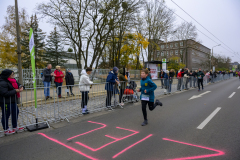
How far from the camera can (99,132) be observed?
4.38 metres

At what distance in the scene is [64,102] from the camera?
251 inches

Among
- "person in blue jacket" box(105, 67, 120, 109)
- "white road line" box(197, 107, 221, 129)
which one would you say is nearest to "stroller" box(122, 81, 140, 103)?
"person in blue jacket" box(105, 67, 120, 109)

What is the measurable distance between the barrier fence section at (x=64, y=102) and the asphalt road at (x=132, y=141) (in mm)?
736

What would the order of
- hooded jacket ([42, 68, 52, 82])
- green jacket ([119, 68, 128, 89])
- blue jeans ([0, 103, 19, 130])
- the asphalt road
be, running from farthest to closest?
hooded jacket ([42, 68, 52, 82]) < green jacket ([119, 68, 128, 89]) < blue jeans ([0, 103, 19, 130]) < the asphalt road

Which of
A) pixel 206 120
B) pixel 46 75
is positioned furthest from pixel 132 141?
pixel 46 75

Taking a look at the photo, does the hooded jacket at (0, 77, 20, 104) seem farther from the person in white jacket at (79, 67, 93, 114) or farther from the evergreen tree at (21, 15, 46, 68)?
the evergreen tree at (21, 15, 46, 68)

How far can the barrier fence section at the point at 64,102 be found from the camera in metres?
4.49

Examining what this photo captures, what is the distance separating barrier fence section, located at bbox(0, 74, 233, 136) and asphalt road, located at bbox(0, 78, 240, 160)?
736mm

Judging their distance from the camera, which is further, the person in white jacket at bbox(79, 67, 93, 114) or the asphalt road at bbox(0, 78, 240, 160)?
the person in white jacket at bbox(79, 67, 93, 114)

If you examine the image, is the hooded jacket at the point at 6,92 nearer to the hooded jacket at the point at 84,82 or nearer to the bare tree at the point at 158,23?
the hooded jacket at the point at 84,82

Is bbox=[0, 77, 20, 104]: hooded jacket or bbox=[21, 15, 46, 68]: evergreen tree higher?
bbox=[21, 15, 46, 68]: evergreen tree

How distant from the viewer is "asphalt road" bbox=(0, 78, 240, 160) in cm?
313

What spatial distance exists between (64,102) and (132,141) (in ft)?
12.1

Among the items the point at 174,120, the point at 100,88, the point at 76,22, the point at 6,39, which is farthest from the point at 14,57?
the point at 174,120
